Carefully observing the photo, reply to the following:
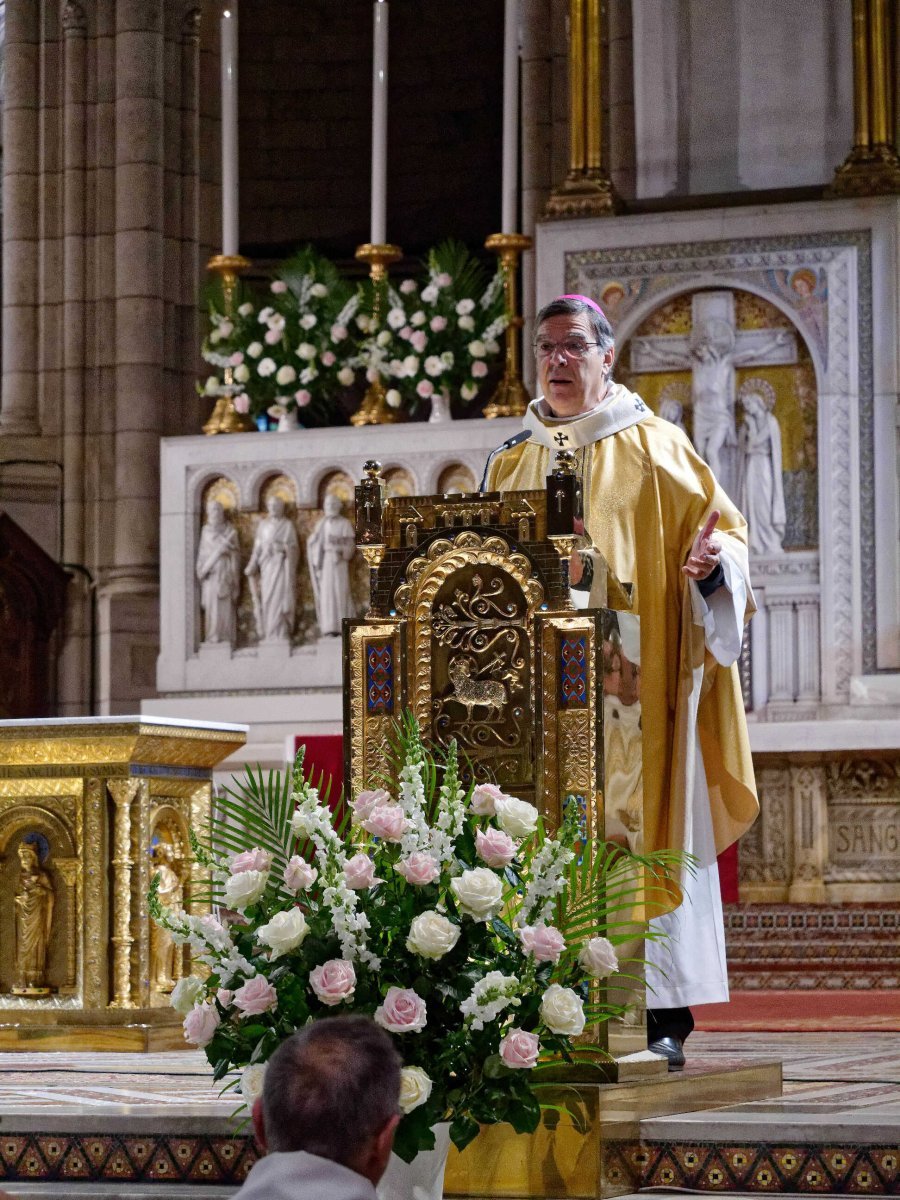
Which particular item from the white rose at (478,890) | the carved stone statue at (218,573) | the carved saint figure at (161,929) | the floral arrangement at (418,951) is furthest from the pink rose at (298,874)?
the carved stone statue at (218,573)

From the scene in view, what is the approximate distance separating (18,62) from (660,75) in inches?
166

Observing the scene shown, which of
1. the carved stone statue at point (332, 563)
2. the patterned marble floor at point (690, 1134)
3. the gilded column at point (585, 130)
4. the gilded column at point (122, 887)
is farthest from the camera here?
the carved stone statue at point (332, 563)

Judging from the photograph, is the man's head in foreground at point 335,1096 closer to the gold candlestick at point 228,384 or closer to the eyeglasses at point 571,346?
the eyeglasses at point 571,346

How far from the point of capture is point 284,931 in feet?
12.3

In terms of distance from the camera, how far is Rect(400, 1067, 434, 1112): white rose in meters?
3.65

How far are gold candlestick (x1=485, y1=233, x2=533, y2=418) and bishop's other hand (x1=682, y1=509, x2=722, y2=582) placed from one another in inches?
208

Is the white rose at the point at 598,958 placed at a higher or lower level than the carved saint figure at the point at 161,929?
higher

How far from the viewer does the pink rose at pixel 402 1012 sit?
12.1 feet

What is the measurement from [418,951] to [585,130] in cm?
697

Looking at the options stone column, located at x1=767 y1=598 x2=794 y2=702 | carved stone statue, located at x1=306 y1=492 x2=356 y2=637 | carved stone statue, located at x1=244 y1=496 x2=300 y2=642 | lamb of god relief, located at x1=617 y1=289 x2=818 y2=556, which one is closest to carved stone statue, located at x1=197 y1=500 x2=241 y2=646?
carved stone statue, located at x1=244 y1=496 x2=300 y2=642

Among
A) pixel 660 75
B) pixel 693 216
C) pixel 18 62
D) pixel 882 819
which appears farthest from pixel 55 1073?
pixel 18 62

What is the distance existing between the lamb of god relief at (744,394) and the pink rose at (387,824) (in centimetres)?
587

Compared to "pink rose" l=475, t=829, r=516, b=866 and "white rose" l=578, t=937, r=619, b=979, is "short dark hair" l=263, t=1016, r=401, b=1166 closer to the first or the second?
"pink rose" l=475, t=829, r=516, b=866

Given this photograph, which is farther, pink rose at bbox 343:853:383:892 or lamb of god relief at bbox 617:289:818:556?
lamb of god relief at bbox 617:289:818:556
